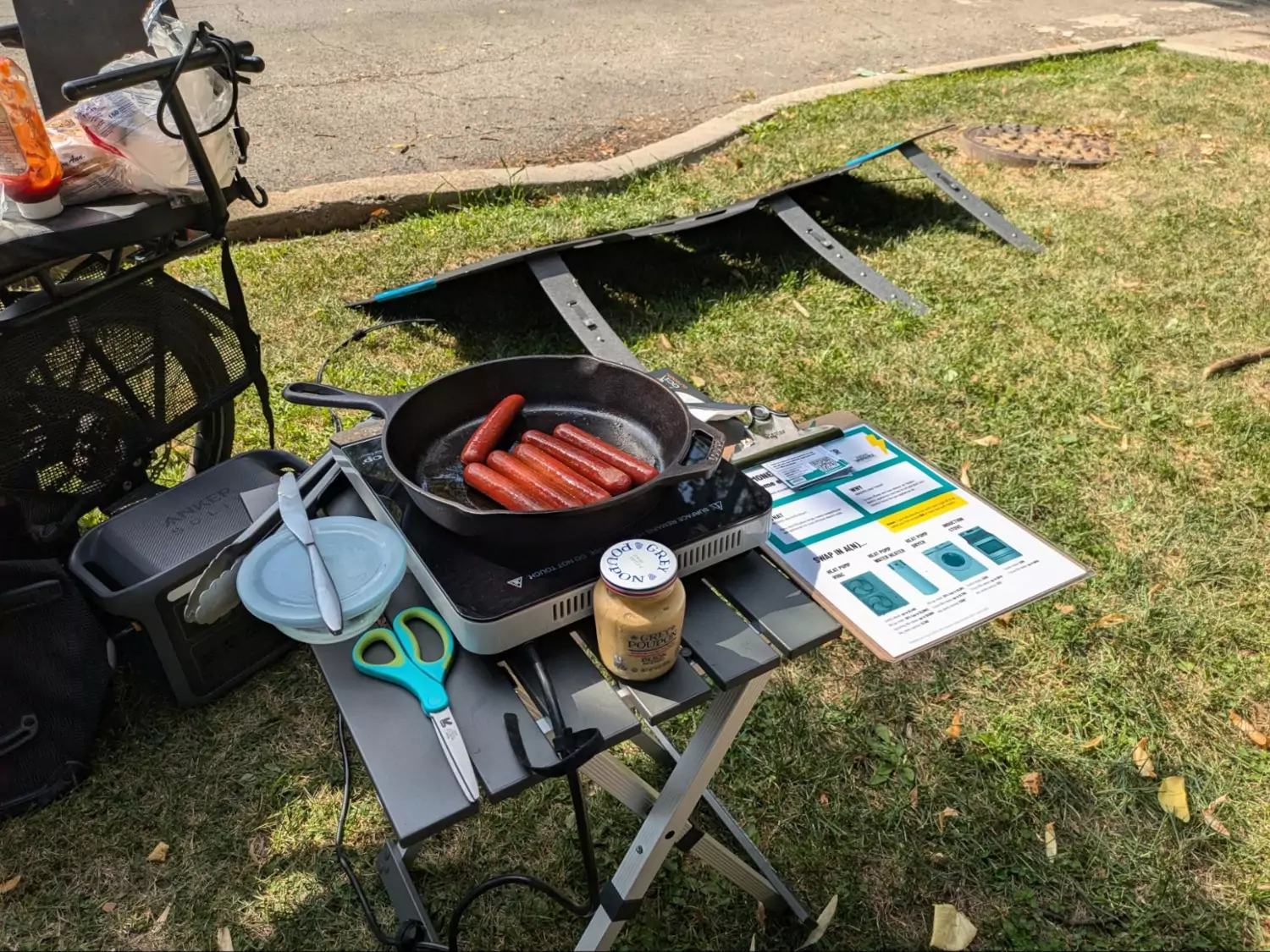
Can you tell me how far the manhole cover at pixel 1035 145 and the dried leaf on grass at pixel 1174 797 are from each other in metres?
4.57

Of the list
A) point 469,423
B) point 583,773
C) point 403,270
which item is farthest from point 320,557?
point 403,270

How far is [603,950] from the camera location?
1.69m

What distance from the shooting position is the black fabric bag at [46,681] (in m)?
2.09

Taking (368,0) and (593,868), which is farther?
(368,0)

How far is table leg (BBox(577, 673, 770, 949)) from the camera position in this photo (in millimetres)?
1530

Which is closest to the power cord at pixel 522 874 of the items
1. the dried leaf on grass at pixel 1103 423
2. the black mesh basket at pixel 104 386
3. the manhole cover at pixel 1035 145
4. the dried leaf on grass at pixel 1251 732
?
the black mesh basket at pixel 104 386

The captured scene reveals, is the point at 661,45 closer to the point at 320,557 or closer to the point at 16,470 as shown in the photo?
the point at 16,470

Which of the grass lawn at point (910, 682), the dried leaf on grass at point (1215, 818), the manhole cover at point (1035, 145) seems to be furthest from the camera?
the manhole cover at point (1035, 145)

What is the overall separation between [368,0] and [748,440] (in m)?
8.73

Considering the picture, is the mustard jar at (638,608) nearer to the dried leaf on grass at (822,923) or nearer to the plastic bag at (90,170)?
the dried leaf on grass at (822,923)

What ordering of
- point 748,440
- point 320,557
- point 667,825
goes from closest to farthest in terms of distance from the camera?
point 320,557
point 667,825
point 748,440

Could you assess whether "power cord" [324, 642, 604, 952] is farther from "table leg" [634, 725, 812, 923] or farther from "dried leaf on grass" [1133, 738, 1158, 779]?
"dried leaf on grass" [1133, 738, 1158, 779]

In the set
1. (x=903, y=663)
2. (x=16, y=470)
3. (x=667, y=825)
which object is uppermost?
(x=16, y=470)

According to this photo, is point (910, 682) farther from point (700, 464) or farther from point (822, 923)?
point (700, 464)
